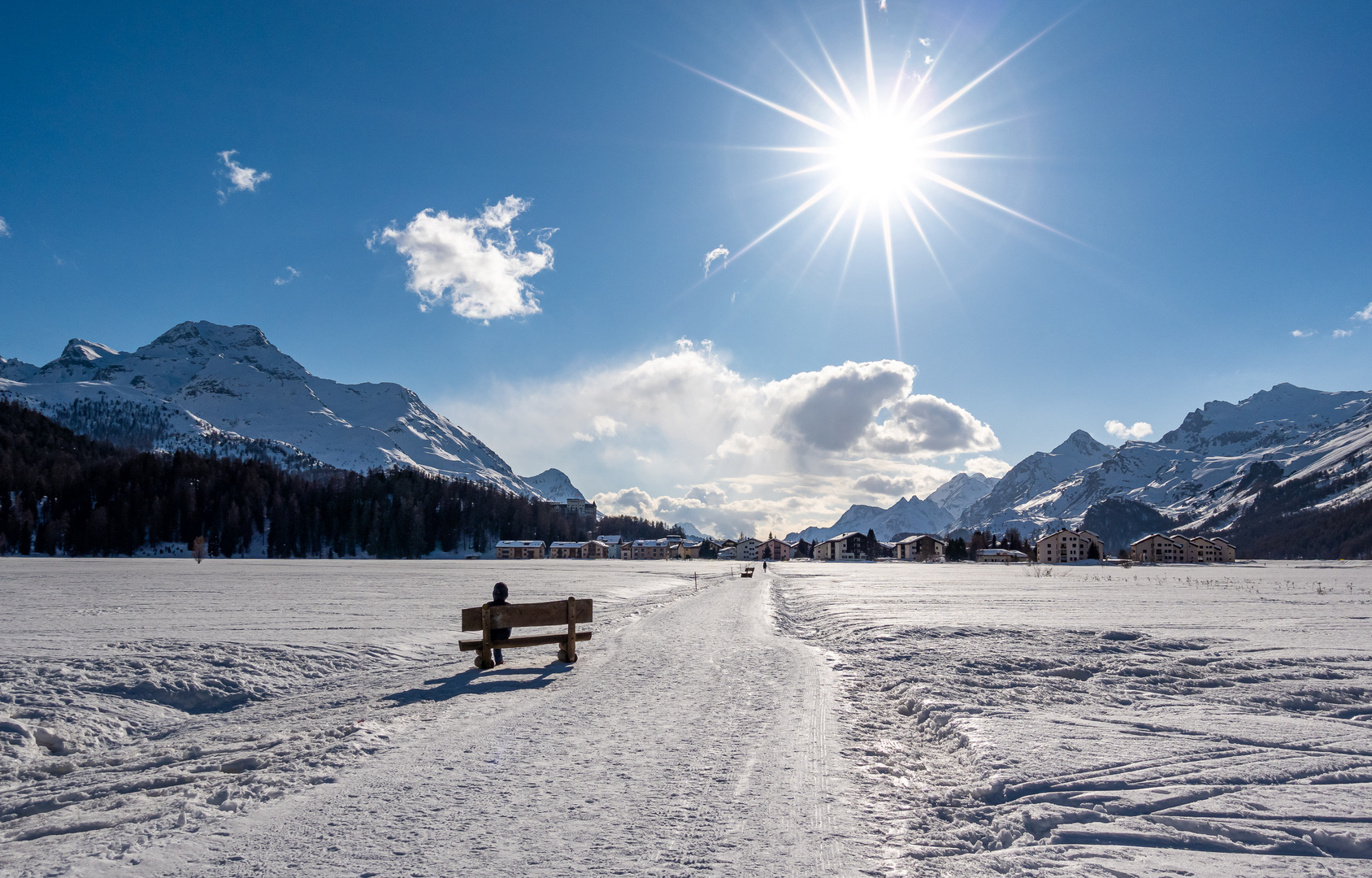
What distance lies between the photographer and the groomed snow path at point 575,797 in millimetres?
4234

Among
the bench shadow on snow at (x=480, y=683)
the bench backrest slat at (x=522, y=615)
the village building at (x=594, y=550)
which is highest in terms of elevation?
the bench backrest slat at (x=522, y=615)

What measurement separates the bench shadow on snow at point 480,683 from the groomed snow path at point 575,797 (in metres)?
0.09

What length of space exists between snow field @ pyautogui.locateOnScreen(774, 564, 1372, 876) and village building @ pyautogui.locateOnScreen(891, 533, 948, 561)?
13788 centimetres

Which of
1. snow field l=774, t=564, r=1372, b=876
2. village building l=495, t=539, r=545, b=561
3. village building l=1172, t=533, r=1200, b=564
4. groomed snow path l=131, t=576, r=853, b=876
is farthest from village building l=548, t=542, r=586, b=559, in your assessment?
groomed snow path l=131, t=576, r=853, b=876

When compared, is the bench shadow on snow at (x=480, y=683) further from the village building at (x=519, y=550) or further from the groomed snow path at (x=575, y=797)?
the village building at (x=519, y=550)

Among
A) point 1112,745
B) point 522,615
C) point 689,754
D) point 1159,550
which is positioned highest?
point 522,615

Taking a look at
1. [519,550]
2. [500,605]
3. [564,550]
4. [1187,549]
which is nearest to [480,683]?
[500,605]

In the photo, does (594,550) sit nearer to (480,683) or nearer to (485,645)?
(485,645)

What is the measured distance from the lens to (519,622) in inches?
475

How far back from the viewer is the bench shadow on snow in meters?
9.36

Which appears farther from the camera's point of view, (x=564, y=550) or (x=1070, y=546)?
(x=564, y=550)

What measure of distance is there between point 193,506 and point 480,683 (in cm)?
13159

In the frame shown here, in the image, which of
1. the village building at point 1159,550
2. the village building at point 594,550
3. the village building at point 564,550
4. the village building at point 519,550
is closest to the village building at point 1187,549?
the village building at point 1159,550

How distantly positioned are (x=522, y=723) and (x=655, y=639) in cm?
750
